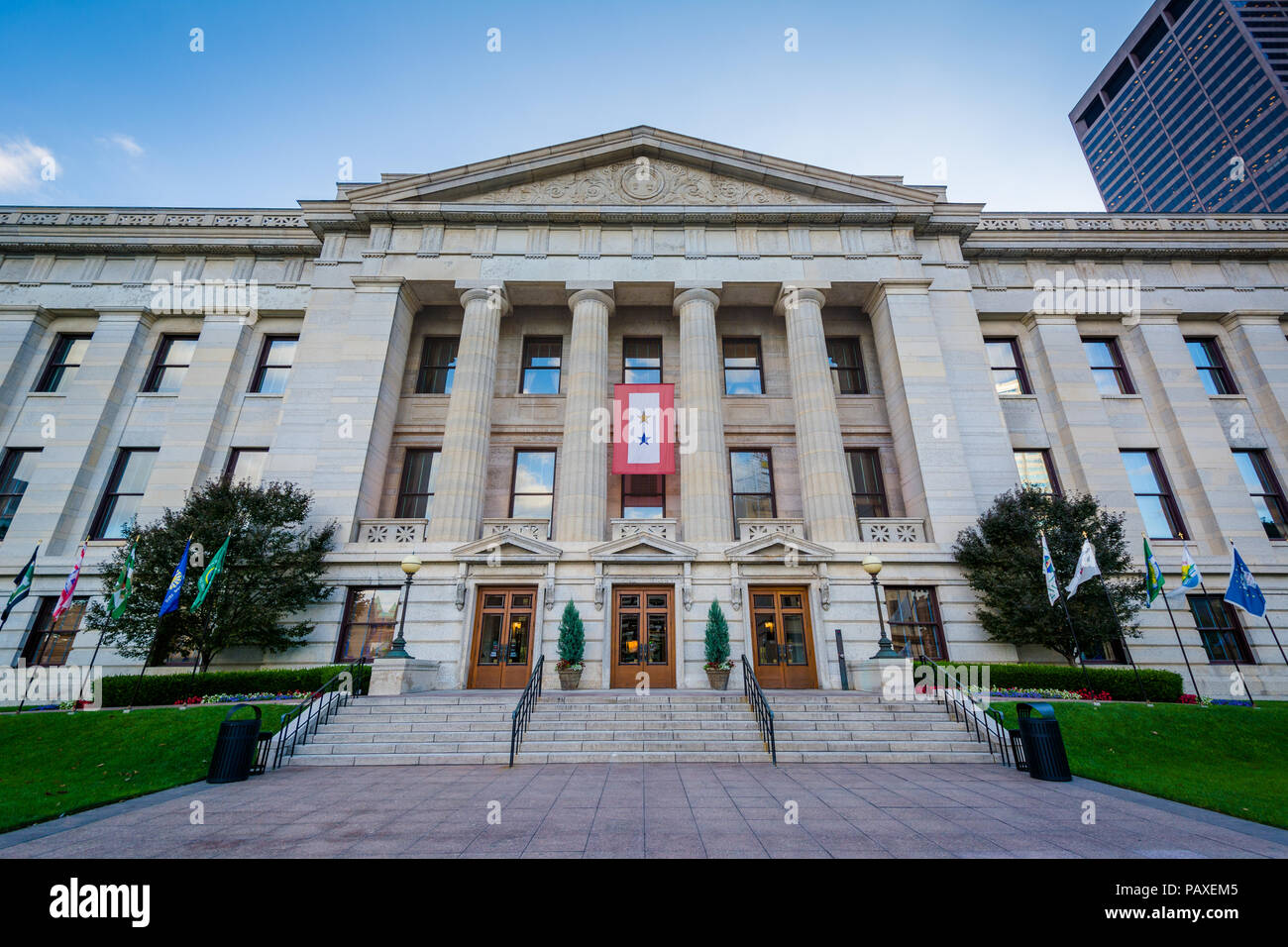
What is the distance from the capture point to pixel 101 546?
1941 cm

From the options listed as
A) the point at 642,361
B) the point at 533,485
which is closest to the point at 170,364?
the point at 533,485

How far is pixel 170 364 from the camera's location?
22891mm

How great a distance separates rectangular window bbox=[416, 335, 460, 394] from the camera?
22859 mm

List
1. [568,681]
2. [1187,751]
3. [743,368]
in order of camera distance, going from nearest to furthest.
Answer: [1187,751]
[568,681]
[743,368]

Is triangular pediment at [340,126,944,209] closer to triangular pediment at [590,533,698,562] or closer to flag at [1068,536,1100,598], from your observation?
triangular pediment at [590,533,698,562]

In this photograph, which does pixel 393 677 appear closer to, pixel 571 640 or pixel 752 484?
pixel 571 640

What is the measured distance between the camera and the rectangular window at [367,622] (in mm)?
17344

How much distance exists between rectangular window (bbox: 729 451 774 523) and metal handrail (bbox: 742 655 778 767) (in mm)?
8438

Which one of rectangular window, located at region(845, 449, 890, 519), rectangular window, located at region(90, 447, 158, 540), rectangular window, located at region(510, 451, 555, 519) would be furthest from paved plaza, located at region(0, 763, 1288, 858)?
rectangular window, located at region(90, 447, 158, 540)

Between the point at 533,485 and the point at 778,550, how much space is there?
9.72 m

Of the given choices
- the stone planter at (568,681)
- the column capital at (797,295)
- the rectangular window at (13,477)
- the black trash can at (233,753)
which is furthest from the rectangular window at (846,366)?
the rectangular window at (13,477)

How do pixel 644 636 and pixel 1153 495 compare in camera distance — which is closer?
pixel 644 636
